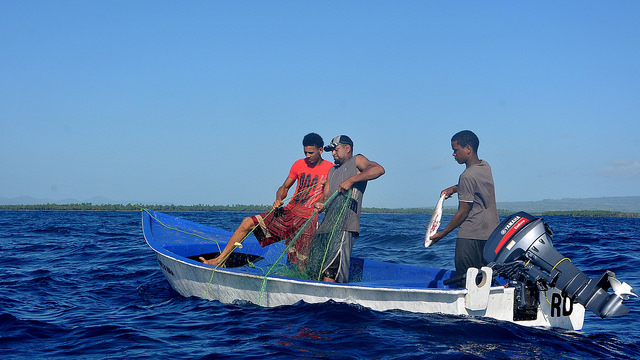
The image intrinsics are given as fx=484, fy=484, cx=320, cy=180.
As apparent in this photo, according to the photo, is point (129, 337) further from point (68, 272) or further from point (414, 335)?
point (68, 272)

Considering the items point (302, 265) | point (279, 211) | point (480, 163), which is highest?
point (480, 163)

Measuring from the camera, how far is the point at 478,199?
18.1 ft

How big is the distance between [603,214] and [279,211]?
260 feet

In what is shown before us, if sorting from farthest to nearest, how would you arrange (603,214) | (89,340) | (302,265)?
(603,214) → (302,265) → (89,340)

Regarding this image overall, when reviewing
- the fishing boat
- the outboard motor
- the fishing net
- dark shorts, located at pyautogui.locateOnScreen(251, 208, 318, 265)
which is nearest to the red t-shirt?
dark shorts, located at pyautogui.locateOnScreen(251, 208, 318, 265)

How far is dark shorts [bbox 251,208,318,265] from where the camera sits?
6957 millimetres

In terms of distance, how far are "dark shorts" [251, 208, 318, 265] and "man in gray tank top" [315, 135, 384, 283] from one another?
0.55m

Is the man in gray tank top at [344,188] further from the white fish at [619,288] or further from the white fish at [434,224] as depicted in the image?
the white fish at [619,288]

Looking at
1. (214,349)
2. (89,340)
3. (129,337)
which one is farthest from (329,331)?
(89,340)

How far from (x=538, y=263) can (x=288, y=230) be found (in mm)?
3604

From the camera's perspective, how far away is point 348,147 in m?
6.39

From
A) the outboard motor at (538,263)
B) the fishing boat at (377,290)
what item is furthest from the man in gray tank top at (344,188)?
the outboard motor at (538,263)

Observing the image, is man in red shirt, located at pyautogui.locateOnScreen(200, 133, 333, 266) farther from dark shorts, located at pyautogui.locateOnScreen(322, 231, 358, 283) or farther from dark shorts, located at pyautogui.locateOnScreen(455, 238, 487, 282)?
dark shorts, located at pyautogui.locateOnScreen(455, 238, 487, 282)

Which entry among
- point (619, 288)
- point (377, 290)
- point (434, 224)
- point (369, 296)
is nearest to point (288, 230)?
point (369, 296)
